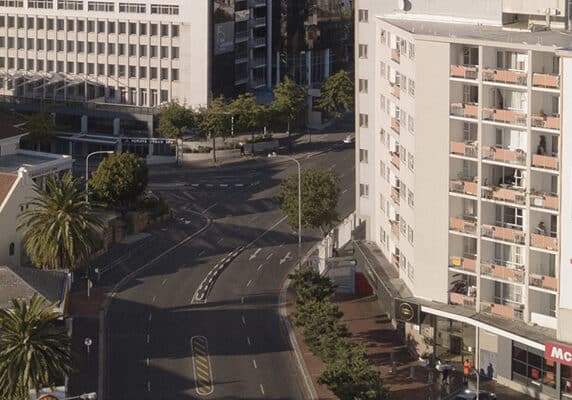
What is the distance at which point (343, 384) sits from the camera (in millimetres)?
103688

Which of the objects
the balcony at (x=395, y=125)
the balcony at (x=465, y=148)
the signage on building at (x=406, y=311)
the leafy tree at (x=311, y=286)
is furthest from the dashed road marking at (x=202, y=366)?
the balcony at (x=465, y=148)

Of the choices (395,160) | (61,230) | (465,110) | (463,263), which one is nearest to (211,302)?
(61,230)

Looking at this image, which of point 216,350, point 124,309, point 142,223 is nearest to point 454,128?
point 216,350

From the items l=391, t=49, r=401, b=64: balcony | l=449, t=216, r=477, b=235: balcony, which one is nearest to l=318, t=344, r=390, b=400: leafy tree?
l=449, t=216, r=477, b=235: balcony

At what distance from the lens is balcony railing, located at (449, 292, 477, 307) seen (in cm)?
11350

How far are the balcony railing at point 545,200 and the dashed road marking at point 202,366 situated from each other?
26486 millimetres

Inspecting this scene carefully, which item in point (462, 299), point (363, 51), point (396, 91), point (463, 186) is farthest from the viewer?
point (363, 51)

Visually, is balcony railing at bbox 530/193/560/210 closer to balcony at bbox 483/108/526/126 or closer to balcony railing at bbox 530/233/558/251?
balcony railing at bbox 530/233/558/251

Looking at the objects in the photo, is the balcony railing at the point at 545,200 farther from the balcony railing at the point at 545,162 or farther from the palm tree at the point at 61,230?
the palm tree at the point at 61,230

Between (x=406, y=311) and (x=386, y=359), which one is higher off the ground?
(x=406, y=311)

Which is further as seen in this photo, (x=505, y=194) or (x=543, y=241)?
(x=505, y=194)

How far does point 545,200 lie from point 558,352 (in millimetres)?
10498

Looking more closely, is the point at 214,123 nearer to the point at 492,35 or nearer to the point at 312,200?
the point at 312,200

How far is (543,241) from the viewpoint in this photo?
354 ft
